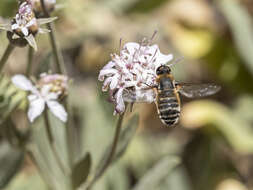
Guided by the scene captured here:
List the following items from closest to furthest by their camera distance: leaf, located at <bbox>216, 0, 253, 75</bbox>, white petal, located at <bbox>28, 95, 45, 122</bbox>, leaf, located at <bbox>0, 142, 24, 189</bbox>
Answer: white petal, located at <bbox>28, 95, 45, 122</bbox> < leaf, located at <bbox>0, 142, 24, 189</bbox> < leaf, located at <bbox>216, 0, 253, 75</bbox>

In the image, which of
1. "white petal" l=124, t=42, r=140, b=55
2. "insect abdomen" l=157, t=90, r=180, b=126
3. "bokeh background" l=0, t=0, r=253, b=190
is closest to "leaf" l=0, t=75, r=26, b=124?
"bokeh background" l=0, t=0, r=253, b=190

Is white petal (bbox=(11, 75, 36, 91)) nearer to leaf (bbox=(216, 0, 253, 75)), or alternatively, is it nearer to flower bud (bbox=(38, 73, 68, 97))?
flower bud (bbox=(38, 73, 68, 97))

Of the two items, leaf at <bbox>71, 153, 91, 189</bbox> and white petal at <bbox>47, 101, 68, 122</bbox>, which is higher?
white petal at <bbox>47, 101, 68, 122</bbox>

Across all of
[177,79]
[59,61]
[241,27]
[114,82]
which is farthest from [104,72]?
[241,27]

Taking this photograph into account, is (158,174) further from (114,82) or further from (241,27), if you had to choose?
(241,27)

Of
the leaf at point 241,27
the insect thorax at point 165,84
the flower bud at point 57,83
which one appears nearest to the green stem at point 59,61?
the flower bud at point 57,83

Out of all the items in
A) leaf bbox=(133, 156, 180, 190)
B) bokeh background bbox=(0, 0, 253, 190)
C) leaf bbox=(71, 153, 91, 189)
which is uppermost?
leaf bbox=(71, 153, 91, 189)

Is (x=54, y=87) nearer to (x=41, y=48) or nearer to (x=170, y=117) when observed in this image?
(x=170, y=117)
